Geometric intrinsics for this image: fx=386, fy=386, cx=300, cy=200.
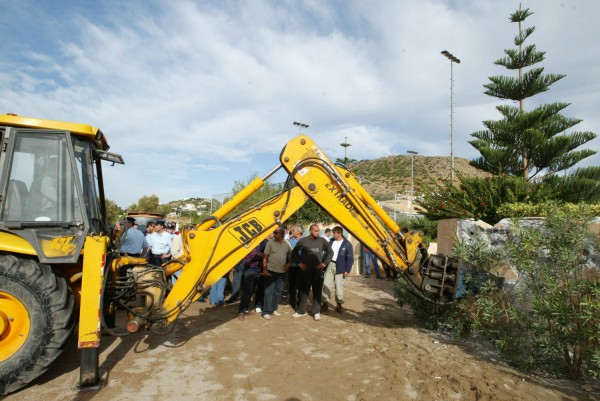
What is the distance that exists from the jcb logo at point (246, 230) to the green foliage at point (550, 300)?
3.03 meters

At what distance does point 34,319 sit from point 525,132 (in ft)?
44.4

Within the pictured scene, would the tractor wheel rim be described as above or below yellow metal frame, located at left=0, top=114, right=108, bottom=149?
below

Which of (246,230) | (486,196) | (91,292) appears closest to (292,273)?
(246,230)

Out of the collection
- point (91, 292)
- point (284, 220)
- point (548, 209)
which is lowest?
point (91, 292)

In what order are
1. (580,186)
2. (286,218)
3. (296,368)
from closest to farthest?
(296,368) → (286,218) → (580,186)

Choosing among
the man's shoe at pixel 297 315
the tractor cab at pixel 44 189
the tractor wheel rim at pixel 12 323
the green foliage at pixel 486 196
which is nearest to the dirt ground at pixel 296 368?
the tractor wheel rim at pixel 12 323

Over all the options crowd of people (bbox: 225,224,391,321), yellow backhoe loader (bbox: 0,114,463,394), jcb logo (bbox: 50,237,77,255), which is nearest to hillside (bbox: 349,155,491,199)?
crowd of people (bbox: 225,224,391,321)

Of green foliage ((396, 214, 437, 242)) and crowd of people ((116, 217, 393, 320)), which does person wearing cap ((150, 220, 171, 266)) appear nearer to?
crowd of people ((116, 217, 393, 320))

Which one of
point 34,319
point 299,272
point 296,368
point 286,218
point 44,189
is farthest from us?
point 299,272

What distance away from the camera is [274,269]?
7.32 m

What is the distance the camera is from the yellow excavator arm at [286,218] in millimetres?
4848

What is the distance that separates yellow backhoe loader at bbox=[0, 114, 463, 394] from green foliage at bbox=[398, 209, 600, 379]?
654 mm

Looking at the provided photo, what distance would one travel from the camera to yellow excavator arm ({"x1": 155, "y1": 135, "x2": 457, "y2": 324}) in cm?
485

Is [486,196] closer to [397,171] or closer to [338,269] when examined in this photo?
[338,269]
